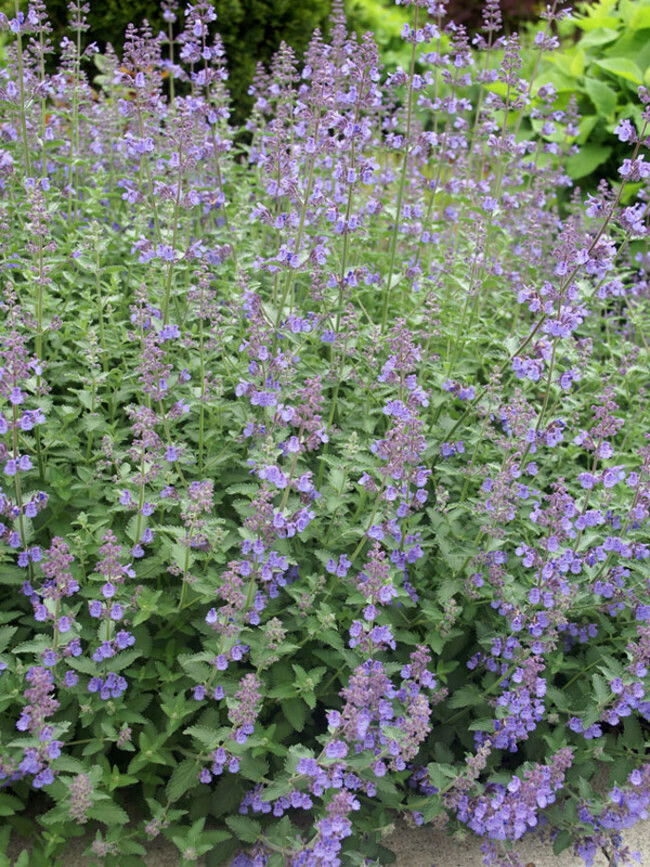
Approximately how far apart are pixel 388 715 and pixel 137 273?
3037 mm

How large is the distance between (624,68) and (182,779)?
752cm

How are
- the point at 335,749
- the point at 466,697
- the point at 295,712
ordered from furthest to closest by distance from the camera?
the point at 466,697
the point at 295,712
the point at 335,749

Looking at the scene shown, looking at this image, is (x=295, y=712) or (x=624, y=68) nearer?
(x=295, y=712)

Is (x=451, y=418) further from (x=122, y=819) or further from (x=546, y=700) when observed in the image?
(x=122, y=819)

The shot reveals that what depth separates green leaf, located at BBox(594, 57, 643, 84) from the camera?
8.01m

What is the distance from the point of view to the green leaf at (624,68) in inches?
315

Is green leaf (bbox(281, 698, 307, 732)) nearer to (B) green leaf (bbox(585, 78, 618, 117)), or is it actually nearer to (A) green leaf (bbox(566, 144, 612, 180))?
(A) green leaf (bbox(566, 144, 612, 180))

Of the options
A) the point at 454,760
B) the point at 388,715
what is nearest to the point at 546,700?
the point at 454,760

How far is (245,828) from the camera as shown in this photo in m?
2.93

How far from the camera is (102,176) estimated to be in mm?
5164

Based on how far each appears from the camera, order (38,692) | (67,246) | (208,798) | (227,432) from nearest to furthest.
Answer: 1. (38,692)
2. (208,798)
3. (227,432)
4. (67,246)

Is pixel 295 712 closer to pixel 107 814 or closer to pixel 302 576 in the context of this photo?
pixel 302 576

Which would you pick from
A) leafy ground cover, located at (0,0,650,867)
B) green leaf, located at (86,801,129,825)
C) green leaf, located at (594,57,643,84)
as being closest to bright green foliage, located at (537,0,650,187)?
green leaf, located at (594,57,643,84)

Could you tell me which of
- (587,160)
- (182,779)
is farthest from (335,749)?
(587,160)
